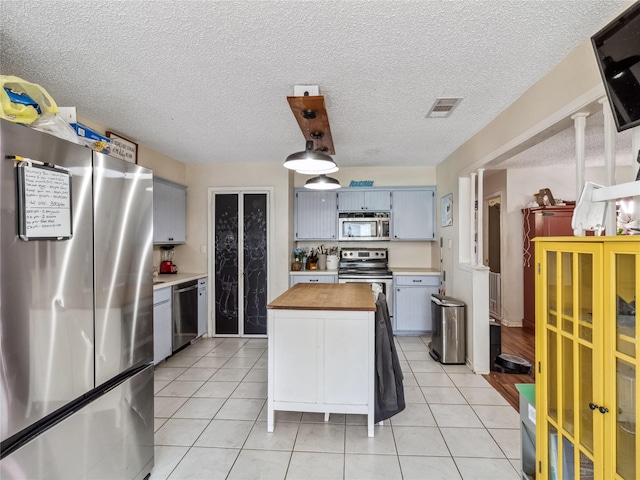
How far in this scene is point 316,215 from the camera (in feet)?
16.6

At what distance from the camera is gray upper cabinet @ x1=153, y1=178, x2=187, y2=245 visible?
387cm

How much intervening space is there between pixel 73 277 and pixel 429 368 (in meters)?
3.32

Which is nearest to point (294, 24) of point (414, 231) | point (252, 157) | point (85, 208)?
point (85, 208)

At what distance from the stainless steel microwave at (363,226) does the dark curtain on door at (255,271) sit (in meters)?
1.22

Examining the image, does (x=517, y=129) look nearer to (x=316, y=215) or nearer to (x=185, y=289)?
(x=316, y=215)

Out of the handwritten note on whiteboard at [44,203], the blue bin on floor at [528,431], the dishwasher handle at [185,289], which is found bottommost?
the blue bin on floor at [528,431]

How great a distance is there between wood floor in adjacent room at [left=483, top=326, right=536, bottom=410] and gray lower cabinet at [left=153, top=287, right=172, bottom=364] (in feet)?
11.3

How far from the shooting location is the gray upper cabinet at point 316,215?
198 inches

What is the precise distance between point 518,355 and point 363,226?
2600mm

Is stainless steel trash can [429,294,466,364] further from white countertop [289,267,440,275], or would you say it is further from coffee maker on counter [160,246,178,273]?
coffee maker on counter [160,246,178,273]

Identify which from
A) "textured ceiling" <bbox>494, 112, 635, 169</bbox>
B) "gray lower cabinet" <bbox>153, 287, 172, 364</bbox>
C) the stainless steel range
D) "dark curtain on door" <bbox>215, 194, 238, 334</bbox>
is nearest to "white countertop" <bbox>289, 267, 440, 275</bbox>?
the stainless steel range

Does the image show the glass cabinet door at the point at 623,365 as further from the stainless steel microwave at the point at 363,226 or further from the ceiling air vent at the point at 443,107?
the stainless steel microwave at the point at 363,226

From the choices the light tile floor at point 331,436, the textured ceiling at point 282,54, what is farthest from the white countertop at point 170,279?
the textured ceiling at point 282,54

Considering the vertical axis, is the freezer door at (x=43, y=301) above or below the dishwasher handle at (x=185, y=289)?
above
